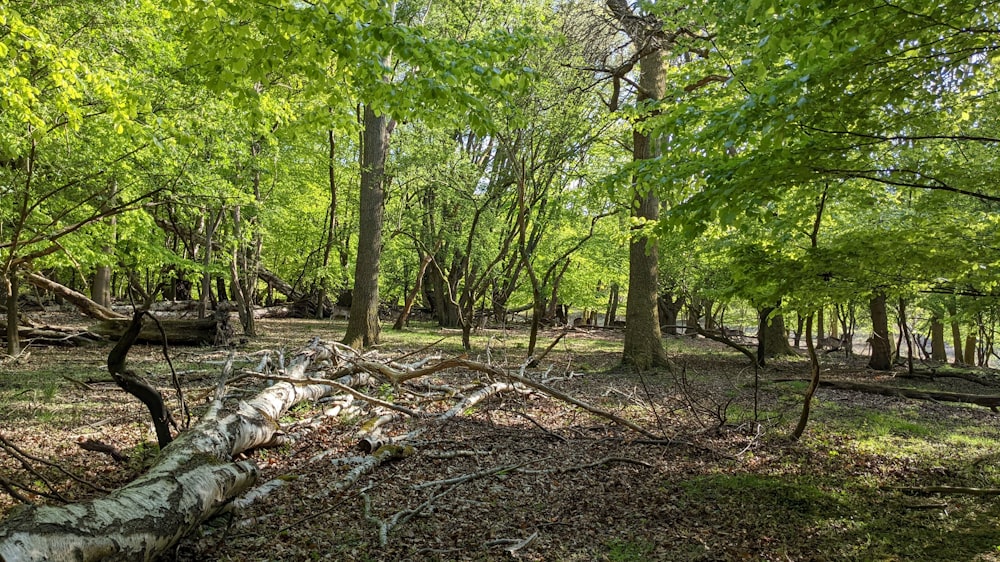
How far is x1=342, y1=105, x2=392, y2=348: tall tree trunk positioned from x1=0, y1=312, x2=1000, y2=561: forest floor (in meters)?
4.93

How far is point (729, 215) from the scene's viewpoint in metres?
3.61

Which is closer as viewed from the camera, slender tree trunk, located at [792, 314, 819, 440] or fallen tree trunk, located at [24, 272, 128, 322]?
slender tree trunk, located at [792, 314, 819, 440]

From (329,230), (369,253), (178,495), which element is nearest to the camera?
(178,495)

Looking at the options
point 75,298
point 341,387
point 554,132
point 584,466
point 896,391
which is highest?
point 554,132

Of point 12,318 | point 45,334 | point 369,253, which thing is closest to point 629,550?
point 369,253

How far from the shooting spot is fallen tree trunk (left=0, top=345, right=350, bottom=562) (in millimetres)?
2330

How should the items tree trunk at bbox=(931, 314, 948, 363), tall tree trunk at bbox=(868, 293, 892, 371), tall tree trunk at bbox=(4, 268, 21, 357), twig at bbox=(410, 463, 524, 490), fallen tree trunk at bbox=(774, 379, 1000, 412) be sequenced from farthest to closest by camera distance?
tree trunk at bbox=(931, 314, 948, 363) < tall tree trunk at bbox=(868, 293, 892, 371) < fallen tree trunk at bbox=(774, 379, 1000, 412) < tall tree trunk at bbox=(4, 268, 21, 357) < twig at bbox=(410, 463, 524, 490)

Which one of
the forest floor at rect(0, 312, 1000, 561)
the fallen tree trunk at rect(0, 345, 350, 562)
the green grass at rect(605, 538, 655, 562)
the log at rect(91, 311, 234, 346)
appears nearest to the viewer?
the fallen tree trunk at rect(0, 345, 350, 562)

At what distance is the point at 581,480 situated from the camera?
15.7ft

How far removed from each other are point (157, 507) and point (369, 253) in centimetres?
1032

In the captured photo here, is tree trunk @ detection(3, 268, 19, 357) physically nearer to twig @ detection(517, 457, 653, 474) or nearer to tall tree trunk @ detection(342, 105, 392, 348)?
tall tree trunk @ detection(342, 105, 392, 348)

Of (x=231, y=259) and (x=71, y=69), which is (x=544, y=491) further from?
(x=231, y=259)

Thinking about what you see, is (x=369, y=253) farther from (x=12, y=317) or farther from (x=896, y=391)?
(x=896, y=391)

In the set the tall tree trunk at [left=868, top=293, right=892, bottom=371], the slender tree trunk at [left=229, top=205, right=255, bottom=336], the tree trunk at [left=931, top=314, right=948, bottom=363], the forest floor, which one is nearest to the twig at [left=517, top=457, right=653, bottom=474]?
the forest floor
